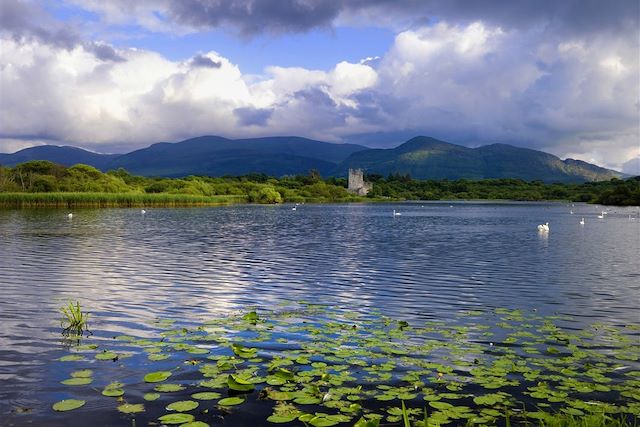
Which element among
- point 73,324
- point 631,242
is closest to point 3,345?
point 73,324

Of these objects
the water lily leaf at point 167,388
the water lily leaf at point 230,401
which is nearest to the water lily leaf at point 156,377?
the water lily leaf at point 167,388

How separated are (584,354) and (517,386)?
3.98 m

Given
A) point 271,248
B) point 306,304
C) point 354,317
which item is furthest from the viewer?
point 271,248

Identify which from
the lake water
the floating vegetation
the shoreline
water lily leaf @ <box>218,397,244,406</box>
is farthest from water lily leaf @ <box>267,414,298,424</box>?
the shoreline

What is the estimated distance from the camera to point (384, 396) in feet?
38.6

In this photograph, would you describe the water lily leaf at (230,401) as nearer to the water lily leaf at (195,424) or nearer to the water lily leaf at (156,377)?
the water lily leaf at (195,424)

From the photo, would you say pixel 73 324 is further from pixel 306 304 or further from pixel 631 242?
pixel 631 242

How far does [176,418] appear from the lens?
10391 mm

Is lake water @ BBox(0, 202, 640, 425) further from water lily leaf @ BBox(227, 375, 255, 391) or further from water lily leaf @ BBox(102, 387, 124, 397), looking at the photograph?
water lily leaf @ BBox(227, 375, 255, 391)

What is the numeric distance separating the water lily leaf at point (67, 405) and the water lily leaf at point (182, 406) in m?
1.79

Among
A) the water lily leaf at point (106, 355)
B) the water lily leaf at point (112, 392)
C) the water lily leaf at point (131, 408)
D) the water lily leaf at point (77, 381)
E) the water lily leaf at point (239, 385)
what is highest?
the water lily leaf at point (239, 385)

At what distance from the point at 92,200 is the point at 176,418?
4462 inches

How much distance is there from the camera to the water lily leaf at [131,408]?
427 inches

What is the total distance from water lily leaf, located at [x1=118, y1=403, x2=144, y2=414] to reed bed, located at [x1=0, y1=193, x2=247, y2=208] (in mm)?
109213
